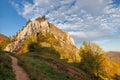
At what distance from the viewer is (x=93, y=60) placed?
56.4 meters

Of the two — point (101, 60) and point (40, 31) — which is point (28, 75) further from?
point (40, 31)

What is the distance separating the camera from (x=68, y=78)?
3419cm

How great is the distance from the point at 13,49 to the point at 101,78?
9820 cm

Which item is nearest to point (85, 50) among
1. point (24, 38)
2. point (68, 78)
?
point (68, 78)

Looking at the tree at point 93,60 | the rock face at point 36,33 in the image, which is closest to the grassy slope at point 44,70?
the tree at point 93,60

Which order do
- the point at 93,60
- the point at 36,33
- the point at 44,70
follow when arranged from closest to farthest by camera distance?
the point at 44,70 < the point at 93,60 < the point at 36,33

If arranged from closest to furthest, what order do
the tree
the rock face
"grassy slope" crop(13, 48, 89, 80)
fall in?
"grassy slope" crop(13, 48, 89, 80) → the tree → the rock face

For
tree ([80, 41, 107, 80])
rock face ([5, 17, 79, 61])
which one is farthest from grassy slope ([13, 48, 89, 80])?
rock face ([5, 17, 79, 61])

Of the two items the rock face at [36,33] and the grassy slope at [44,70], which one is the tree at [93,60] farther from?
the rock face at [36,33]

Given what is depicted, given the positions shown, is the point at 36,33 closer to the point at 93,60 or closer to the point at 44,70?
the point at 93,60

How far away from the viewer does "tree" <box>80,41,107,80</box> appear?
56.5 meters

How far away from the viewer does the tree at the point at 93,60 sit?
56.5 meters

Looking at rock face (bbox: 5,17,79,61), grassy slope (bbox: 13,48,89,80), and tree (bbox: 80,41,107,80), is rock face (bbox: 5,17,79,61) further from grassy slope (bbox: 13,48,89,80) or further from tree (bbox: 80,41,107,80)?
grassy slope (bbox: 13,48,89,80)

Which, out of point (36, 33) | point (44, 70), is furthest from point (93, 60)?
point (36, 33)
